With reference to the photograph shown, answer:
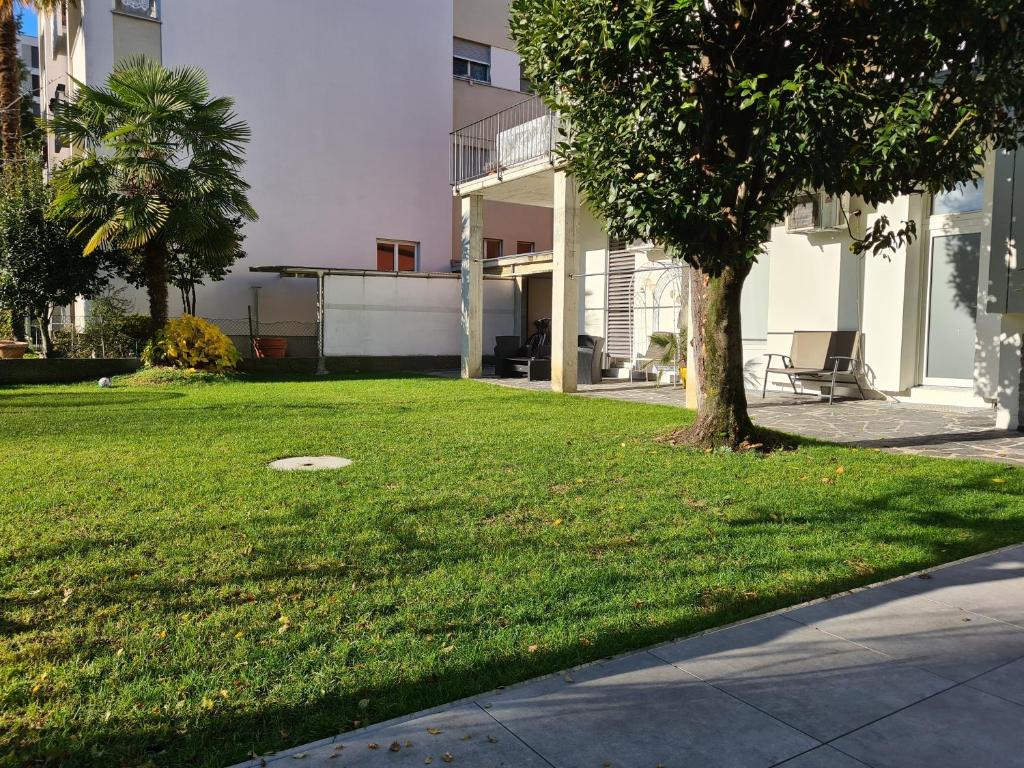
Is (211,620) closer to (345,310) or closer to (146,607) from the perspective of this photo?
(146,607)

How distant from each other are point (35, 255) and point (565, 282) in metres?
10.9

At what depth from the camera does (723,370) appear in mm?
7648

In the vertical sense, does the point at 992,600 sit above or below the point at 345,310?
below

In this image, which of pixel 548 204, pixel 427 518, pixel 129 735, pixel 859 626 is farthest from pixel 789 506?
pixel 548 204

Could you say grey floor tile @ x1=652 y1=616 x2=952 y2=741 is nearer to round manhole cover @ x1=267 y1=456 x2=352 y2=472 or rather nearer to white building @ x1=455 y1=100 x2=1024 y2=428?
round manhole cover @ x1=267 y1=456 x2=352 y2=472

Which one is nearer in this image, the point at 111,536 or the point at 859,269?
the point at 111,536

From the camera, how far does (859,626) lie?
336 cm

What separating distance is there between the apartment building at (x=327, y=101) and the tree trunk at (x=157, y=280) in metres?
3.25

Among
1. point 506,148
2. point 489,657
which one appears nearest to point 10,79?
point 506,148

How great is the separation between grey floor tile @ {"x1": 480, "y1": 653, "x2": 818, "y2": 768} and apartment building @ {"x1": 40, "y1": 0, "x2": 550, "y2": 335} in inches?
741

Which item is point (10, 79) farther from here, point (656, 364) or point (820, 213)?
point (820, 213)

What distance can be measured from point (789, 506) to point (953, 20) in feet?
12.2

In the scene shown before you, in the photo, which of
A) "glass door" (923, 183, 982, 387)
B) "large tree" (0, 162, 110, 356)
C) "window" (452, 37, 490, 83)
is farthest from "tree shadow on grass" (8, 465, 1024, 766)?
"window" (452, 37, 490, 83)

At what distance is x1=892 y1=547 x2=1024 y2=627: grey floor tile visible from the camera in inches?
142
